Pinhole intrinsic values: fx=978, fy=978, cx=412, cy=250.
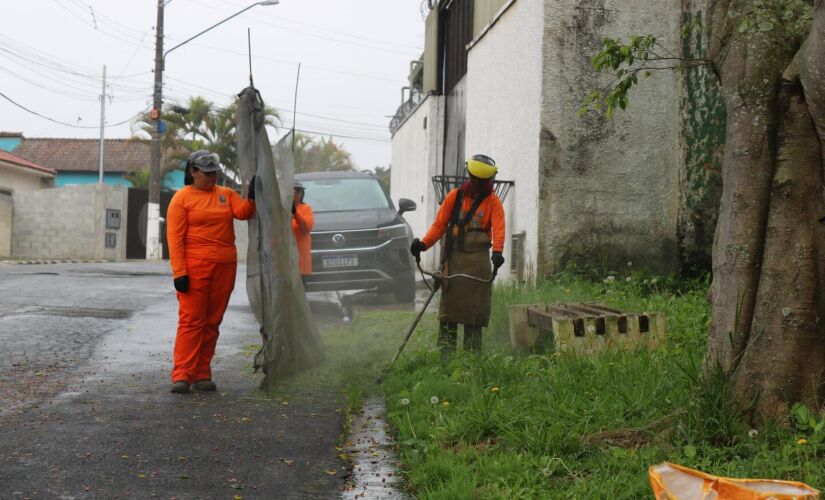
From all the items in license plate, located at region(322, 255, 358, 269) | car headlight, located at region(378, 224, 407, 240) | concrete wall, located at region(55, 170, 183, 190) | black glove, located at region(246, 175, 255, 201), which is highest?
concrete wall, located at region(55, 170, 183, 190)

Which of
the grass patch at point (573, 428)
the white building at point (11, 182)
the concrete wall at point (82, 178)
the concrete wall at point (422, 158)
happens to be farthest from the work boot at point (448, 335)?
the concrete wall at point (82, 178)

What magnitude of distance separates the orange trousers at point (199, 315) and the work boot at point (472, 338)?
1929 millimetres

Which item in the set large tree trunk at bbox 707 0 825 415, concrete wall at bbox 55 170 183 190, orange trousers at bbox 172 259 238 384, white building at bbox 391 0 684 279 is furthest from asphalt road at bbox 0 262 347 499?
concrete wall at bbox 55 170 183 190

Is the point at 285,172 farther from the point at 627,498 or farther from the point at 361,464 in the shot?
the point at 627,498

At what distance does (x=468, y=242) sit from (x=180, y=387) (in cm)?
243

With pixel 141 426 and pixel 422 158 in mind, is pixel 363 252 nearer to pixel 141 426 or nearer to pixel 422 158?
pixel 141 426

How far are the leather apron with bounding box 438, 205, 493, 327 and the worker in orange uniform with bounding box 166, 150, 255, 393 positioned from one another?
161 cm

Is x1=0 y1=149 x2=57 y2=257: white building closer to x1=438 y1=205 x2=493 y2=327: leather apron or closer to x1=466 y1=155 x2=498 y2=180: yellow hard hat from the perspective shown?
x1=438 y1=205 x2=493 y2=327: leather apron

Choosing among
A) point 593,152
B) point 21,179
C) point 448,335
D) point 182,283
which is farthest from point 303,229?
point 21,179

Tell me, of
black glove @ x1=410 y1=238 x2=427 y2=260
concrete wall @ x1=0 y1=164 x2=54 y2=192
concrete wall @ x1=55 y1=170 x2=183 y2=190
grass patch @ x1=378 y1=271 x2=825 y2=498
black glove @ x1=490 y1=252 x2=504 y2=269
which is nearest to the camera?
grass patch @ x1=378 y1=271 x2=825 y2=498

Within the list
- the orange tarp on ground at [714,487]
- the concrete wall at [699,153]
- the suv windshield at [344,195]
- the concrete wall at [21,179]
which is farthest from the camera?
the concrete wall at [21,179]

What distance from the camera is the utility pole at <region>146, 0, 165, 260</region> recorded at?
32.2 m

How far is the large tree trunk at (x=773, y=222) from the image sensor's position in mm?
4625

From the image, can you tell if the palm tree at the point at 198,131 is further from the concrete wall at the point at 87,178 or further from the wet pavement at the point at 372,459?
the wet pavement at the point at 372,459
